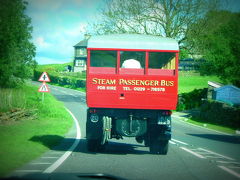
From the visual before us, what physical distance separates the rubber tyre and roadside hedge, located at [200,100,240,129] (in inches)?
652

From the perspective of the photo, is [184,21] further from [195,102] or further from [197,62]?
[195,102]

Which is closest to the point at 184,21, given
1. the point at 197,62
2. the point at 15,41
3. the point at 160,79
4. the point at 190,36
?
the point at 190,36

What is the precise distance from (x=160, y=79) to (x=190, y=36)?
27240 mm

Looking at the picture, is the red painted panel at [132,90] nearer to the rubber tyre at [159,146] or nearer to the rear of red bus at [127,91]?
the rear of red bus at [127,91]

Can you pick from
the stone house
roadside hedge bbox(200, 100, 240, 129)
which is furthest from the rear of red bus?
the stone house

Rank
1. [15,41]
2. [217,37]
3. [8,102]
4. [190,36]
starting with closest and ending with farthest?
[8,102] → [190,36] → [15,41] → [217,37]

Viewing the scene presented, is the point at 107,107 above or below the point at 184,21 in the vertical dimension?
below

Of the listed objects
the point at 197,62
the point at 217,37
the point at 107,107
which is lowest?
the point at 107,107

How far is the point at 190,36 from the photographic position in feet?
120

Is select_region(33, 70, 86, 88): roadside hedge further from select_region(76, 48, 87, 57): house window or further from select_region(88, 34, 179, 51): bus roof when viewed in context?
select_region(88, 34, 179, 51): bus roof

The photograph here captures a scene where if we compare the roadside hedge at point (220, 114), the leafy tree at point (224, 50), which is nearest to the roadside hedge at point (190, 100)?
the leafy tree at point (224, 50)

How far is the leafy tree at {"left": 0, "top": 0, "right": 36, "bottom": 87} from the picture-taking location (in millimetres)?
38438

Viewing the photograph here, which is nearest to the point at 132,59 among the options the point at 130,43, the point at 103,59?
the point at 130,43

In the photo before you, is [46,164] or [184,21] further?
[184,21]
